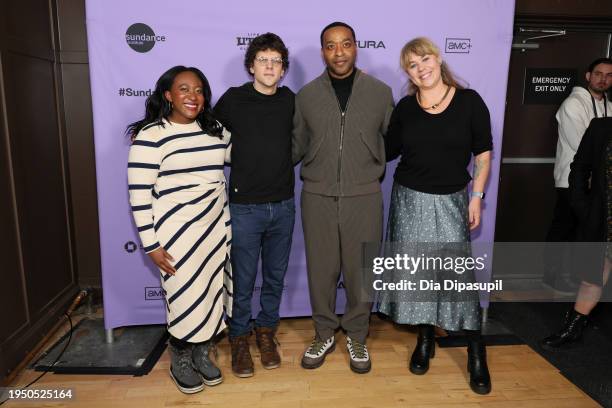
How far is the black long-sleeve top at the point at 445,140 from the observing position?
219 cm

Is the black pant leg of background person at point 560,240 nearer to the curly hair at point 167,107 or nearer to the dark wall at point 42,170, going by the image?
the curly hair at point 167,107

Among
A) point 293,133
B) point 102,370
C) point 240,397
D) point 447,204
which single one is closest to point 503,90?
point 447,204

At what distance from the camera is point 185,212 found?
6.84 feet

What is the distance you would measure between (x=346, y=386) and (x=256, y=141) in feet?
4.41

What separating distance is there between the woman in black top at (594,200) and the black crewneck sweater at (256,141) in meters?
1.70

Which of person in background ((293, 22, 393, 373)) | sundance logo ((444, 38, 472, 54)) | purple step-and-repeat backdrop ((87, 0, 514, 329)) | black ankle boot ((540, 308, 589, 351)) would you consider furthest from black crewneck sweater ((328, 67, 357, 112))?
black ankle boot ((540, 308, 589, 351))

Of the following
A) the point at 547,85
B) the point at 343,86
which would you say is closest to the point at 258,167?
the point at 343,86

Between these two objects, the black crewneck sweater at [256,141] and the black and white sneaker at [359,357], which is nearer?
the black crewneck sweater at [256,141]

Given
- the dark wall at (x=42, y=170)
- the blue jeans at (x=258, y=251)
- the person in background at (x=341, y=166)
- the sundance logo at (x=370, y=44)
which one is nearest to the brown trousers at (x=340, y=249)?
the person in background at (x=341, y=166)

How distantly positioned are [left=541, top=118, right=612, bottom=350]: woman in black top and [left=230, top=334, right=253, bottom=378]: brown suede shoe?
6.48ft

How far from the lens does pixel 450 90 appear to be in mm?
2240

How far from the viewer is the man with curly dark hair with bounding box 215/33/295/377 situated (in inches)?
88.6

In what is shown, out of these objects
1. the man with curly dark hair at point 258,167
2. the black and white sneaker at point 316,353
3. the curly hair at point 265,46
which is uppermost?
the curly hair at point 265,46

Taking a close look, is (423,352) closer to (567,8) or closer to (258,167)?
(258,167)
